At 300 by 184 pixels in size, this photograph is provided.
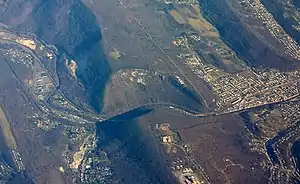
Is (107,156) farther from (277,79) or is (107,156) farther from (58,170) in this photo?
(277,79)

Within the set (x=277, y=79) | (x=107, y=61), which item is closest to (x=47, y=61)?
(x=107, y=61)

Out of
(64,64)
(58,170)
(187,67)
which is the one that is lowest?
(58,170)

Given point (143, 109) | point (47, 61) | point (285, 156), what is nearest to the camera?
point (285, 156)

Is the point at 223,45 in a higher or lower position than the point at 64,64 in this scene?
higher

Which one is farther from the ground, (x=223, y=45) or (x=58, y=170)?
(x=223, y=45)

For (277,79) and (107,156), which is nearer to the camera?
(107,156)

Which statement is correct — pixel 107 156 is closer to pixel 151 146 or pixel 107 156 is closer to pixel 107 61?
pixel 151 146

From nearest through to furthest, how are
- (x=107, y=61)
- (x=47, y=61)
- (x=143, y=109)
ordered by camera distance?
(x=143, y=109)
(x=107, y=61)
(x=47, y=61)

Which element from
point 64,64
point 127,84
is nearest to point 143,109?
point 127,84

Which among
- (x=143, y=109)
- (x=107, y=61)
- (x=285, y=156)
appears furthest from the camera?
(x=107, y=61)
